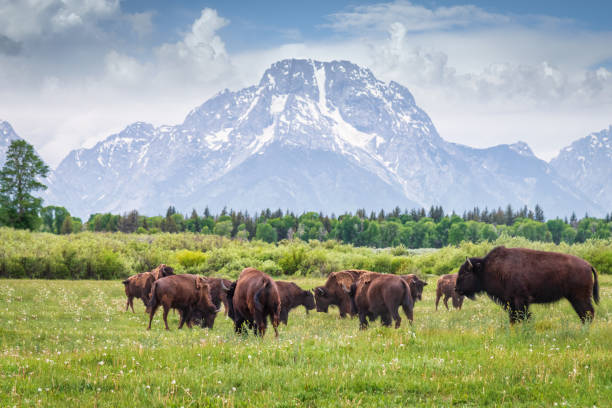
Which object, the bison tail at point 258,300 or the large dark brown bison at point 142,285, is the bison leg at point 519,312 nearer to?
the bison tail at point 258,300

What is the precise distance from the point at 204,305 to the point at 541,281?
1269 centimetres

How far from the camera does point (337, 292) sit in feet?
79.6

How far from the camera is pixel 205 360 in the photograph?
9844mm

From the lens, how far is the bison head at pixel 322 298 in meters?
24.3

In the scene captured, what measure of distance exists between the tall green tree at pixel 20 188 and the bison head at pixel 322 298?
69390mm

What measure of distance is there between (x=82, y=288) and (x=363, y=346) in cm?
3293

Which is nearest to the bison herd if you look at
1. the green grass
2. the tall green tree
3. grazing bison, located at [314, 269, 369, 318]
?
the green grass

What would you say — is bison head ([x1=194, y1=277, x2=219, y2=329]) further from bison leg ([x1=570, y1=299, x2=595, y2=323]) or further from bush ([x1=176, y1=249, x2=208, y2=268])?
bush ([x1=176, y1=249, x2=208, y2=268])

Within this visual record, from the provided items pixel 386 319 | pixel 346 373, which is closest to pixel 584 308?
pixel 386 319

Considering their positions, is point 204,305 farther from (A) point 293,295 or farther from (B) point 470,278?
(B) point 470,278

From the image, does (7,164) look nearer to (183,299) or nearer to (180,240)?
(180,240)

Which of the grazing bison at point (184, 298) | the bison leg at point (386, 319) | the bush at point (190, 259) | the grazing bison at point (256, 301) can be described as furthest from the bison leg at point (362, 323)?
the bush at point (190, 259)

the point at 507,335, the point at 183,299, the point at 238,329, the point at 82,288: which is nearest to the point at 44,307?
the point at 183,299

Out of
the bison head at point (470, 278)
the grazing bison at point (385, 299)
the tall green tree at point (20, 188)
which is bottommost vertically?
the grazing bison at point (385, 299)
